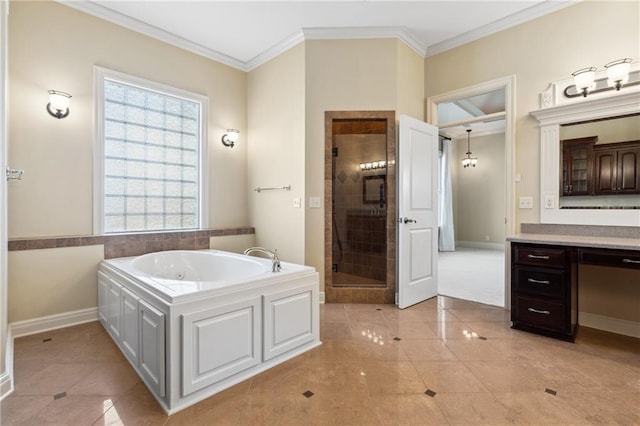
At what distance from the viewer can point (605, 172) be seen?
266 centimetres

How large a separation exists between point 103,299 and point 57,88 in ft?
6.47

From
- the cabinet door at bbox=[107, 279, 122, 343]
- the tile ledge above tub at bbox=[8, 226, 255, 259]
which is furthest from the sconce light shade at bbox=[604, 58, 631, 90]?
the cabinet door at bbox=[107, 279, 122, 343]

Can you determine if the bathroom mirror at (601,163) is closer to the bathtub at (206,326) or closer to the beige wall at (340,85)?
the beige wall at (340,85)

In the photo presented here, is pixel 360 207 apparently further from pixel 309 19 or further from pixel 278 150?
pixel 309 19

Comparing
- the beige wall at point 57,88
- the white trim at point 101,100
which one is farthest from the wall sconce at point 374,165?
the beige wall at point 57,88

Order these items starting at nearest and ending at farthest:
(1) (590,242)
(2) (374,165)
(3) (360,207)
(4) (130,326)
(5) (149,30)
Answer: (4) (130,326) → (1) (590,242) → (5) (149,30) → (2) (374,165) → (3) (360,207)

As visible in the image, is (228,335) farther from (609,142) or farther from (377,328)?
(609,142)

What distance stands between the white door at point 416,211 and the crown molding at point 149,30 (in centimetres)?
246

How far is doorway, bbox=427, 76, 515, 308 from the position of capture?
3.20 m

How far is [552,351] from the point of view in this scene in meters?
2.27

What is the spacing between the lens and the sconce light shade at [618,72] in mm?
2432

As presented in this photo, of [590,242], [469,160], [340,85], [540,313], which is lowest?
[540,313]

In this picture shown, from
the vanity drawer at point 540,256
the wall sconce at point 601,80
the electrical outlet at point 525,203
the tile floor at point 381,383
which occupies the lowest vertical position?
the tile floor at point 381,383

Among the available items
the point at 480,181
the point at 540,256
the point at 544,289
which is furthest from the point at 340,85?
the point at 480,181
